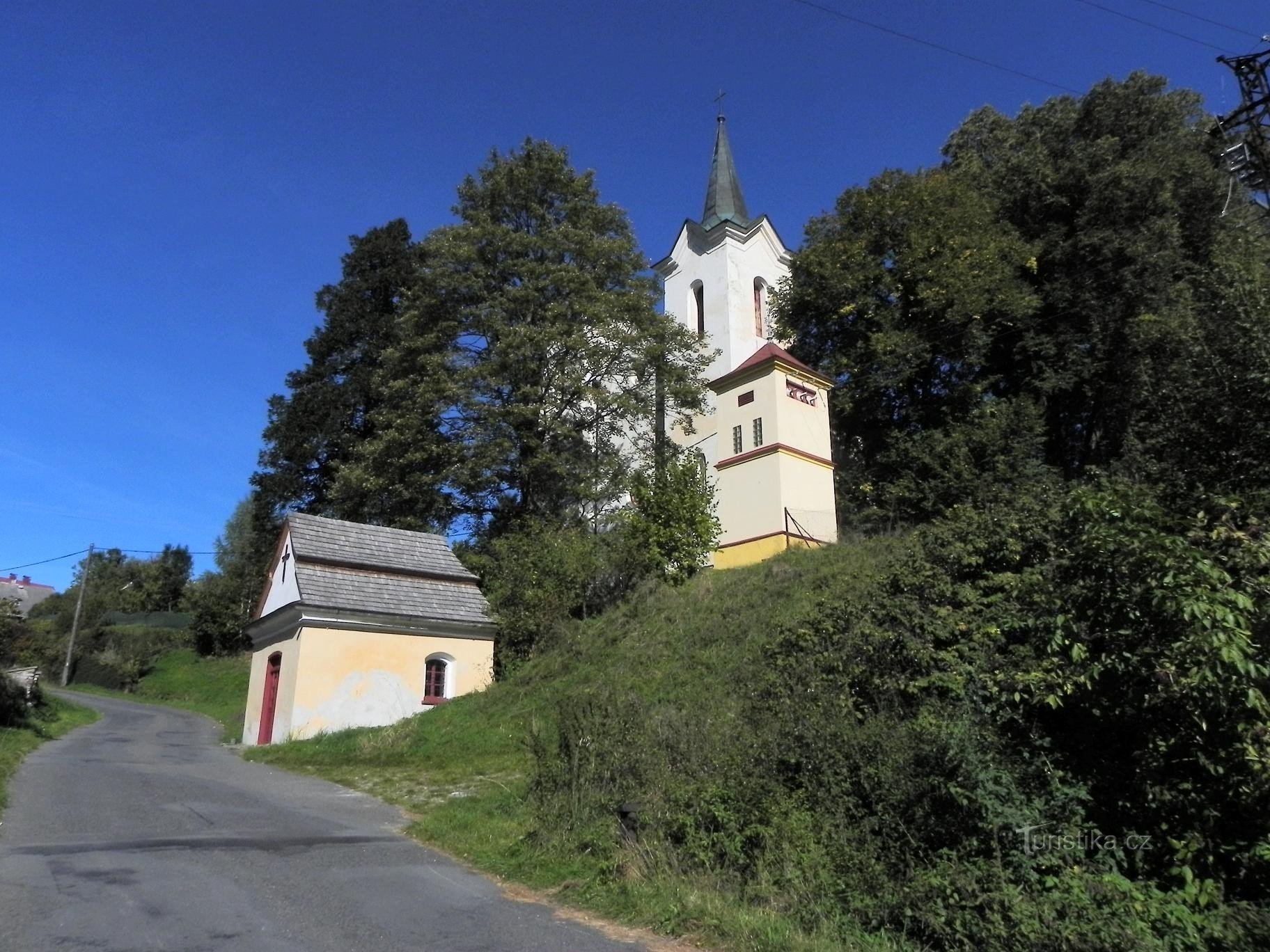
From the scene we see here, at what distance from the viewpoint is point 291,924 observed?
674 centimetres

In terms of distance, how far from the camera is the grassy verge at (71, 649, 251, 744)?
41594 mm

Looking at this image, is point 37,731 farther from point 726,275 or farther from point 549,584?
point 726,275

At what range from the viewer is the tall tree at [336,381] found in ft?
116

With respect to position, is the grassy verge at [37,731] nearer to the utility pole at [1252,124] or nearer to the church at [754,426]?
the church at [754,426]

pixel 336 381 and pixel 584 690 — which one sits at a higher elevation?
pixel 336 381

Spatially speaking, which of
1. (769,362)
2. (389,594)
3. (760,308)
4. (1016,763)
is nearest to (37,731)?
(389,594)

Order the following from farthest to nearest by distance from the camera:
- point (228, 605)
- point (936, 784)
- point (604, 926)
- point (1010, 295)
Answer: point (228, 605) → point (1010, 295) → point (604, 926) → point (936, 784)

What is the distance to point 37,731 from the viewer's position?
22375mm

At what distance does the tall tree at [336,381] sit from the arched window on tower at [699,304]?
38.8 feet

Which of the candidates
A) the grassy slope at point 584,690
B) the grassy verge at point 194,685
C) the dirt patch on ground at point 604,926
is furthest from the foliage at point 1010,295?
the grassy verge at point 194,685

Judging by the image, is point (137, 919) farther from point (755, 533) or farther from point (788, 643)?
point (755, 533)

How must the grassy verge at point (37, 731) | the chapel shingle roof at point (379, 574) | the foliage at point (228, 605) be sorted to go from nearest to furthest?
the grassy verge at point (37, 731)
the chapel shingle roof at point (379, 574)
the foliage at point (228, 605)

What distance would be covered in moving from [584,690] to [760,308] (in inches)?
1047

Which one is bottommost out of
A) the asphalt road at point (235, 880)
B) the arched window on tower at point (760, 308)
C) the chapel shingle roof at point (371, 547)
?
the asphalt road at point (235, 880)
